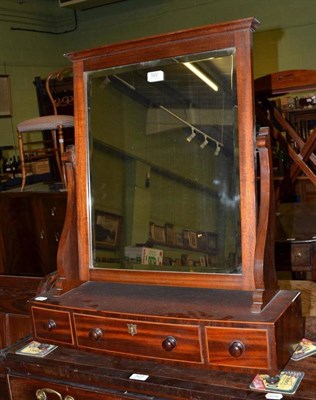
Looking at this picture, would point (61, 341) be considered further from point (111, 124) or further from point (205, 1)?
point (205, 1)

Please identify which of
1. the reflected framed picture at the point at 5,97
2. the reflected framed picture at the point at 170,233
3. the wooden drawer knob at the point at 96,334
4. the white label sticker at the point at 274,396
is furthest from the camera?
the reflected framed picture at the point at 5,97

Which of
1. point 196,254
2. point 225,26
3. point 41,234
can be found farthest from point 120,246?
point 41,234

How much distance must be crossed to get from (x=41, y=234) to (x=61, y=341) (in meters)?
1.35

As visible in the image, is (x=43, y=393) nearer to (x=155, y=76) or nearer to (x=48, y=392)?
(x=48, y=392)

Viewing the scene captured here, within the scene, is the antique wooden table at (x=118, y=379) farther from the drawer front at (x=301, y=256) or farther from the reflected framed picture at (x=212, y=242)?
the drawer front at (x=301, y=256)

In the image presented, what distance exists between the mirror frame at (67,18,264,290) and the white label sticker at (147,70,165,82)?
4cm

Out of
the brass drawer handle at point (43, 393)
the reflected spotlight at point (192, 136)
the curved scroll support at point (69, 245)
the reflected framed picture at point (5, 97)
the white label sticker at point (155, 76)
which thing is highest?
the reflected framed picture at point (5, 97)

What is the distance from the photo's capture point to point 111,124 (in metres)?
1.34

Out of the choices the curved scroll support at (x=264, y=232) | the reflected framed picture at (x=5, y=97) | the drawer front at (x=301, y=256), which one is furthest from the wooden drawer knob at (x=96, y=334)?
the reflected framed picture at (x=5, y=97)

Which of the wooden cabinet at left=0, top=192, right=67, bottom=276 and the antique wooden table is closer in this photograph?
the antique wooden table

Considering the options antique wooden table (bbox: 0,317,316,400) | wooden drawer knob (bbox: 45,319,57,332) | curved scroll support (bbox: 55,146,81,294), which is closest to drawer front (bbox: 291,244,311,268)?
antique wooden table (bbox: 0,317,316,400)

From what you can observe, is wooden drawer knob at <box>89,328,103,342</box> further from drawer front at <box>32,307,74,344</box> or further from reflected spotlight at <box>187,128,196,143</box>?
reflected spotlight at <box>187,128,196,143</box>

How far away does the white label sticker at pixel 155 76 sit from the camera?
1.24m

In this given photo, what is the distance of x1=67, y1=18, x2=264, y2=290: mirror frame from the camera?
3.64 feet
